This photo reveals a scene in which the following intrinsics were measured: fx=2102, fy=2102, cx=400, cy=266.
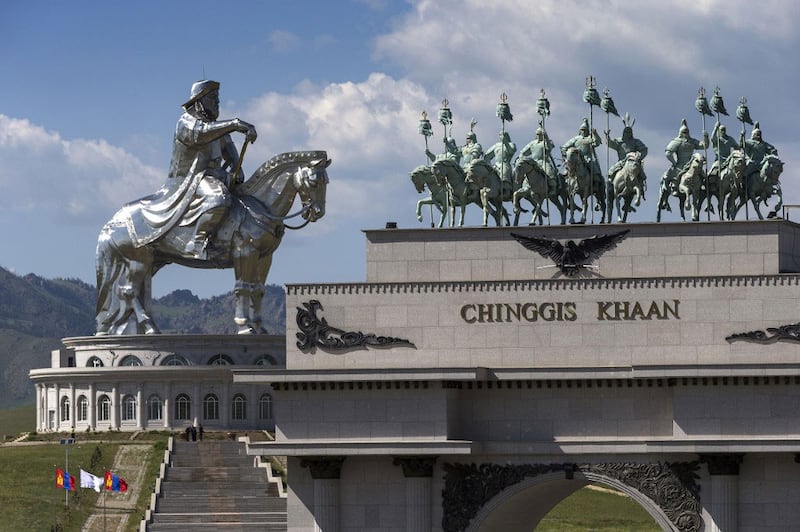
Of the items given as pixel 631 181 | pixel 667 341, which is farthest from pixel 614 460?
pixel 631 181

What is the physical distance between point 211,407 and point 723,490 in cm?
7351

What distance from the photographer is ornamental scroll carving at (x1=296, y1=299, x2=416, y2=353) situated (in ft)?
227

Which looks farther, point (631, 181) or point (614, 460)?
point (631, 181)

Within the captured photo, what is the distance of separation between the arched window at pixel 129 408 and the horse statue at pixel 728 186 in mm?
71181

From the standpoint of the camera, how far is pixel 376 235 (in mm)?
70500

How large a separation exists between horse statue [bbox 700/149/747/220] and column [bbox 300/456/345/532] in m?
15.4

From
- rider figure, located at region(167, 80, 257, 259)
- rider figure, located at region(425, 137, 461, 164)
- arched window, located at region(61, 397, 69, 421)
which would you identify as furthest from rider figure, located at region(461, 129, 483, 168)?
arched window, located at region(61, 397, 69, 421)

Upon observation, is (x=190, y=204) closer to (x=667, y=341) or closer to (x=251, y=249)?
(x=251, y=249)

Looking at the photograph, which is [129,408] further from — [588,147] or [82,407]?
[588,147]

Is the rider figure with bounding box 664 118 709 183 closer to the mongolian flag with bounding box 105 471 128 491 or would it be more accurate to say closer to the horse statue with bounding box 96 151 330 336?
the mongolian flag with bounding box 105 471 128 491

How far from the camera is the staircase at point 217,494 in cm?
9469

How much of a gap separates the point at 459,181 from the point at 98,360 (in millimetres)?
69877

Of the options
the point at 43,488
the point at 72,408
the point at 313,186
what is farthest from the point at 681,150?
the point at 72,408

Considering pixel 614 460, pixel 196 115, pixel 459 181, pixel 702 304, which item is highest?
pixel 196 115
